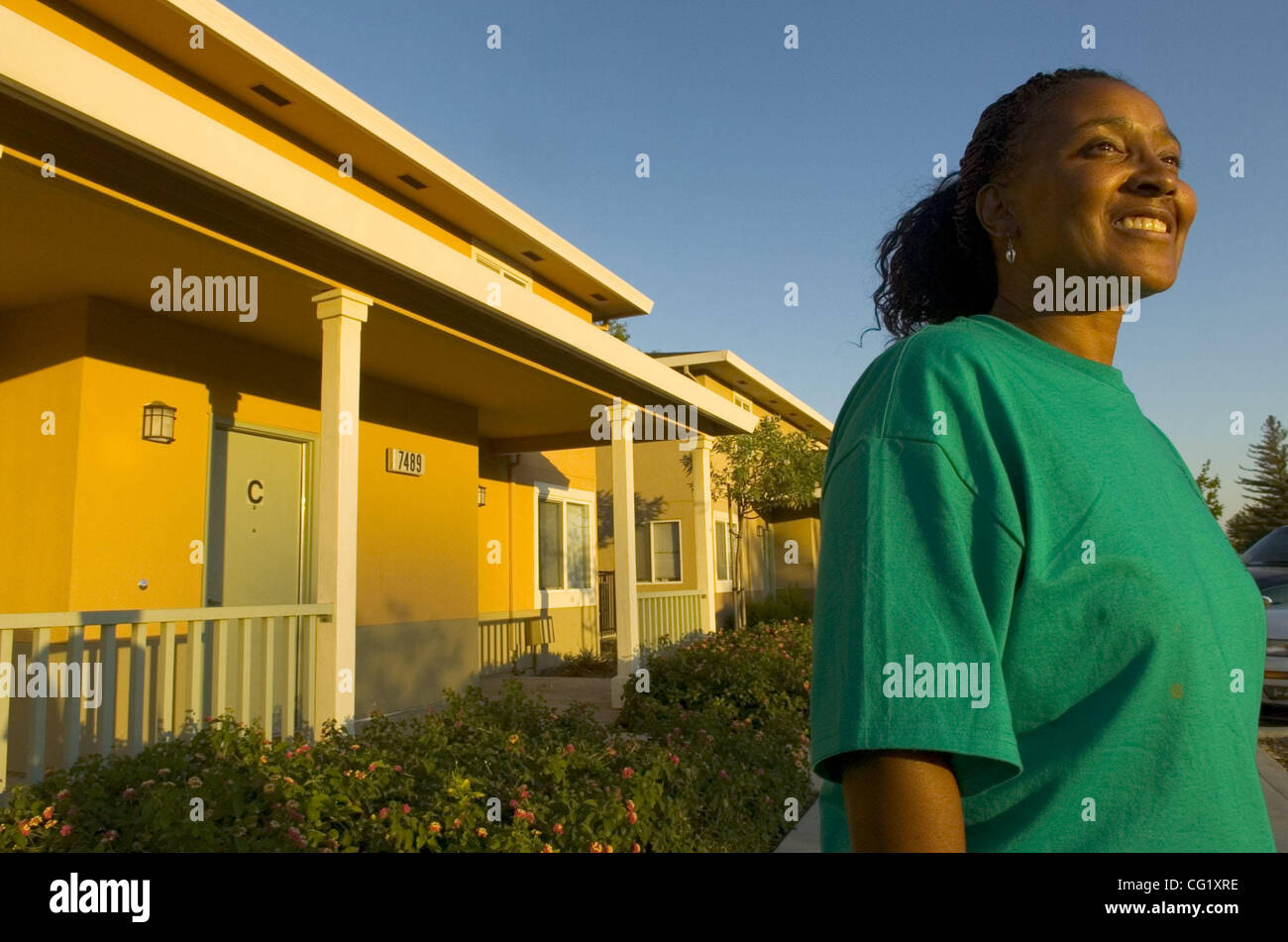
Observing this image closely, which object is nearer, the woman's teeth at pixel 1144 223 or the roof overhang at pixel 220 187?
the woman's teeth at pixel 1144 223

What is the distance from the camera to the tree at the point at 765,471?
18125 millimetres

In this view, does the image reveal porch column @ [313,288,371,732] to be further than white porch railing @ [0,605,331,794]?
Yes

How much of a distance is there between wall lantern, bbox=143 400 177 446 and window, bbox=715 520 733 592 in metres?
13.9

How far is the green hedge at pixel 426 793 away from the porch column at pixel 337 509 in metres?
0.68

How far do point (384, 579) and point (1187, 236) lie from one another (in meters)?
8.23

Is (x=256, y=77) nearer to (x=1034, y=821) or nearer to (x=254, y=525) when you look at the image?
(x=254, y=525)

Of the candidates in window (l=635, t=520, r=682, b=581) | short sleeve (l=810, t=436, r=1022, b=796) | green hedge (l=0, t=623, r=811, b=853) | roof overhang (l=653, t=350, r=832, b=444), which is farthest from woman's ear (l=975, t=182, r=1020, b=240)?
window (l=635, t=520, r=682, b=581)

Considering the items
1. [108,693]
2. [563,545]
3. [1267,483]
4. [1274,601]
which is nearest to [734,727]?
[108,693]

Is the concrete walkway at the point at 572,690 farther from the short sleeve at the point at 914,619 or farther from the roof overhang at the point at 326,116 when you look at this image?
the short sleeve at the point at 914,619

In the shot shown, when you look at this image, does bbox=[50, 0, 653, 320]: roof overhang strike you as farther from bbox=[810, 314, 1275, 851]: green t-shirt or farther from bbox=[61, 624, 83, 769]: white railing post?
bbox=[810, 314, 1275, 851]: green t-shirt

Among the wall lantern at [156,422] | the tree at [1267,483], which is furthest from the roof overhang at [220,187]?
the tree at [1267,483]

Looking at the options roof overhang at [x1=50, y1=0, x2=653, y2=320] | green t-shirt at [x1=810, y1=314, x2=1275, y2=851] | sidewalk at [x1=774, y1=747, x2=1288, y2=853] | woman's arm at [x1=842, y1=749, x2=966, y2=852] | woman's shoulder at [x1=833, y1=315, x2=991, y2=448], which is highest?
roof overhang at [x1=50, y1=0, x2=653, y2=320]

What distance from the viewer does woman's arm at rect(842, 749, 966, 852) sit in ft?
2.40
